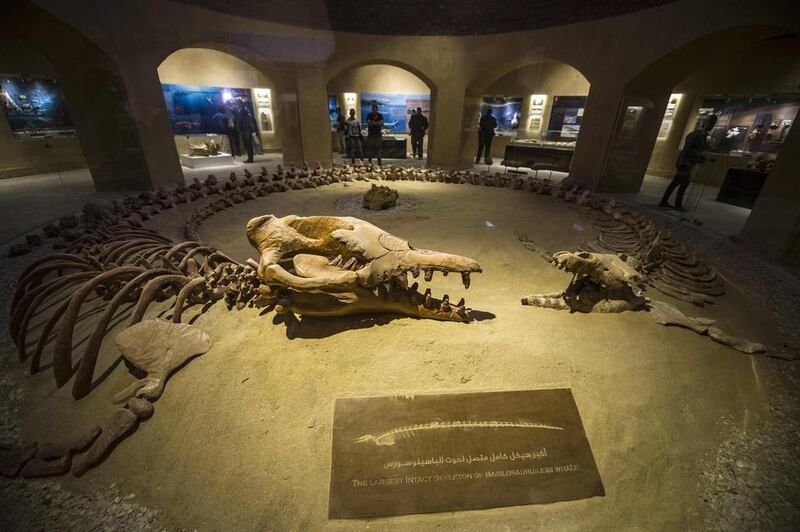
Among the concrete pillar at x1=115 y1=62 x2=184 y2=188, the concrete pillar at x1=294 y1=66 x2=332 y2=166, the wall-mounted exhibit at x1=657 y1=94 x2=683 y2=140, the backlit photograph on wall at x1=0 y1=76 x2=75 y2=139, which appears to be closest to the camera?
the backlit photograph on wall at x1=0 y1=76 x2=75 y2=139

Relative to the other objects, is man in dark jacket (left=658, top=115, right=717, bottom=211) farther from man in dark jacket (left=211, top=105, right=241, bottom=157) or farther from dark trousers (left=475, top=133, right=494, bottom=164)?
man in dark jacket (left=211, top=105, right=241, bottom=157)

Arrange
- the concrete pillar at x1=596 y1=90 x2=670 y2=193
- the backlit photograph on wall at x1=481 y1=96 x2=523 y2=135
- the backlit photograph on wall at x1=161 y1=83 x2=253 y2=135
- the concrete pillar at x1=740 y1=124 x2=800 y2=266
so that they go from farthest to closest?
1. the backlit photograph on wall at x1=481 y1=96 x2=523 y2=135
2. the backlit photograph on wall at x1=161 y1=83 x2=253 y2=135
3. the concrete pillar at x1=596 y1=90 x2=670 y2=193
4. the concrete pillar at x1=740 y1=124 x2=800 y2=266

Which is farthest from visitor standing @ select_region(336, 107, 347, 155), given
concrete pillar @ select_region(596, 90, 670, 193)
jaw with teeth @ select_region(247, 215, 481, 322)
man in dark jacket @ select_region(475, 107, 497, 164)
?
jaw with teeth @ select_region(247, 215, 481, 322)

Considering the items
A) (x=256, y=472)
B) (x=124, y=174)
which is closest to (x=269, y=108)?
(x=124, y=174)

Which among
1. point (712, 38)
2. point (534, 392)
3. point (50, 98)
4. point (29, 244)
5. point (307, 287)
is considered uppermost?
point (712, 38)

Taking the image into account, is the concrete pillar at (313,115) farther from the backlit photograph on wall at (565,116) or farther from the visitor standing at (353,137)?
the backlit photograph on wall at (565,116)

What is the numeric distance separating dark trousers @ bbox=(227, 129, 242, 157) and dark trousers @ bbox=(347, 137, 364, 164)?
484 centimetres

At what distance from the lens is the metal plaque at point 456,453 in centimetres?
172

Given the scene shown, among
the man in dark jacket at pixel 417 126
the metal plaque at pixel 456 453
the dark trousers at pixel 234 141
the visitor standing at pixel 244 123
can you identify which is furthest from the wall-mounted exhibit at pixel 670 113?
the dark trousers at pixel 234 141

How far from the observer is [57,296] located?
3.58 meters

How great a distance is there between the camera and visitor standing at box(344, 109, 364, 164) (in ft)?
46.9

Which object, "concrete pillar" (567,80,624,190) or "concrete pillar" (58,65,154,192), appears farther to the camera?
"concrete pillar" (567,80,624,190)

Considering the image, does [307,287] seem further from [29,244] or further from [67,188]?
[67,188]

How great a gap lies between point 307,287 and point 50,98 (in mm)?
9964
